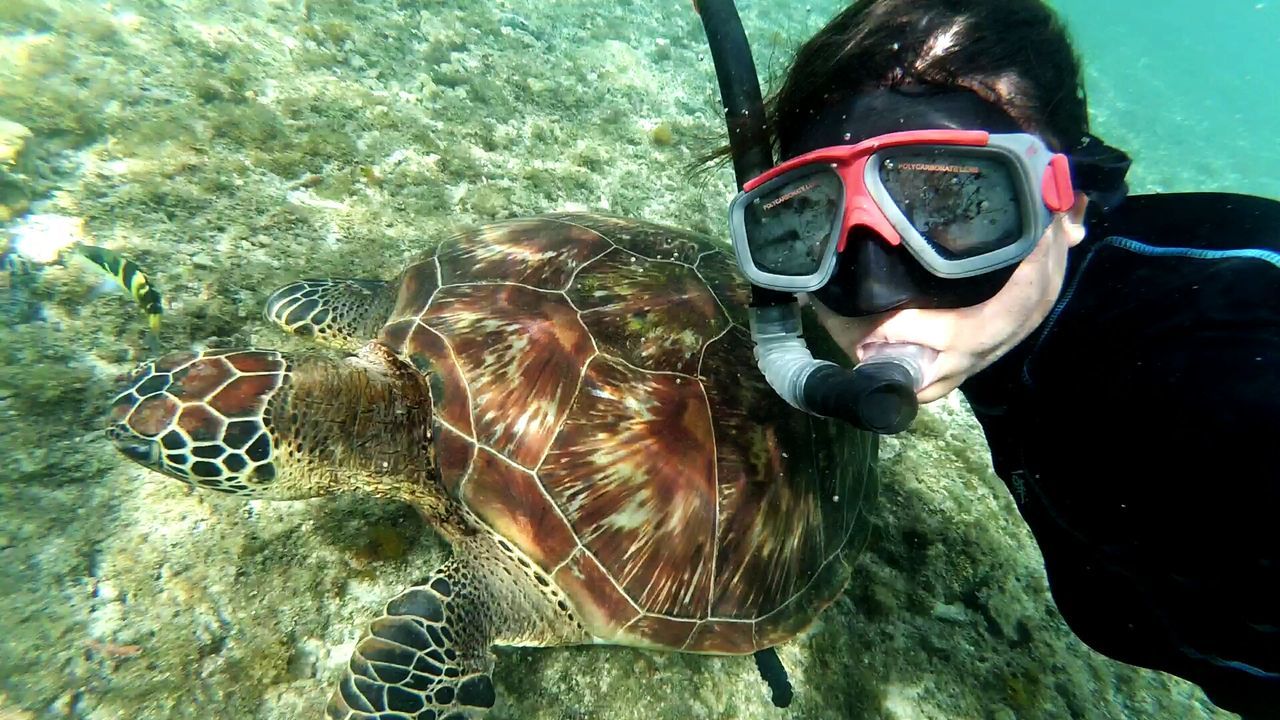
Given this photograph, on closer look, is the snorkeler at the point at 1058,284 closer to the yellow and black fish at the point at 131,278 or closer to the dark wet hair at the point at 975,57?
the dark wet hair at the point at 975,57

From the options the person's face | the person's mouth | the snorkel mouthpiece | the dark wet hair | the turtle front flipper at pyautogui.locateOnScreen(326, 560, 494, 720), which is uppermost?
the dark wet hair

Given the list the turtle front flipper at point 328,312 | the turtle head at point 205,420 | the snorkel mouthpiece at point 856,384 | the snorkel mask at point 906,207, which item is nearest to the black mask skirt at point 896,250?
the snorkel mask at point 906,207

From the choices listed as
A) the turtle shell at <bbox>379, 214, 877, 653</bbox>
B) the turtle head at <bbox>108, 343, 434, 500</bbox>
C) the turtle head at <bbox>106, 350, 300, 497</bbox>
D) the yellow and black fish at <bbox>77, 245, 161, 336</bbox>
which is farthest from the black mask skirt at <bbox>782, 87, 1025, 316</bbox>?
the yellow and black fish at <bbox>77, 245, 161, 336</bbox>

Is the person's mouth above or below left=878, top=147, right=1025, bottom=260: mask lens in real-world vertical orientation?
A: below

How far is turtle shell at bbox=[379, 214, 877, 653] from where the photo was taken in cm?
184

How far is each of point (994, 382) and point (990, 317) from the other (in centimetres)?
50

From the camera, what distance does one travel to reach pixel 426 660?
5.79ft

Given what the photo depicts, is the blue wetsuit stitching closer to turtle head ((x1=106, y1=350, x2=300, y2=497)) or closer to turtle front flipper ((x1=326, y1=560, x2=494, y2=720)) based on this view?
turtle front flipper ((x1=326, y1=560, x2=494, y2=720))

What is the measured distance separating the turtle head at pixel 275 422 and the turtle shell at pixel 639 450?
20cm

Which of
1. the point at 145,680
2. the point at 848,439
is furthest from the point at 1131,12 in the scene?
the point at 145,680

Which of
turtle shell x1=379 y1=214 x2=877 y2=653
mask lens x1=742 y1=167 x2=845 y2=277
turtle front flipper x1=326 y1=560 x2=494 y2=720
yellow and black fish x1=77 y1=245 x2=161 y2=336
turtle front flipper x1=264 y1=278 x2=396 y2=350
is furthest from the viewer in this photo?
turtle front flipper x1=264 y1=278 x2=396 y2=350

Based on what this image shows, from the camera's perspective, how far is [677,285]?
215 cm

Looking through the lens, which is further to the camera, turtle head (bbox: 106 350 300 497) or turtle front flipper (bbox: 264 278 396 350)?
turtle front flipper (bbox: 264 278 396 350)

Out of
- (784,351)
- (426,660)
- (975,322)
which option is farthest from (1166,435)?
(426,660)
